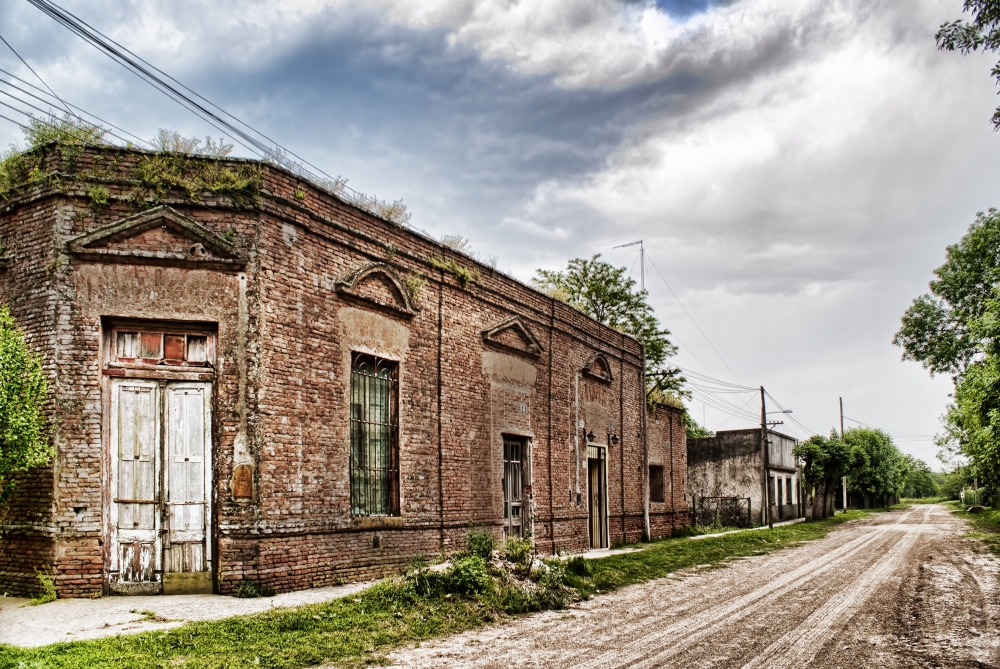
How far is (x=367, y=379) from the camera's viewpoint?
1198 centimetres

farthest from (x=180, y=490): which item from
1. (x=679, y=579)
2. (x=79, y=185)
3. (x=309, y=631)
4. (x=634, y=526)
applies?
(x=634, y=526)

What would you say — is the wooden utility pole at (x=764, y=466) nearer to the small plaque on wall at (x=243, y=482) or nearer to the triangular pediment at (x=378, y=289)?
the triangular pediment at (x=378, y=289)

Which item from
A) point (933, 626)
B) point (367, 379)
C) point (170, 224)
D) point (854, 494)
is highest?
point (170, 224)

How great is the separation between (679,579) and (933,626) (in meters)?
5.23

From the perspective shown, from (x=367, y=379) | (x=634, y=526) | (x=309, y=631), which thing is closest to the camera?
(x=309, y=631)

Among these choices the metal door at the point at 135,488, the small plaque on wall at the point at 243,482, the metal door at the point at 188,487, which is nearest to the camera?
the metal door at the point at 135,488

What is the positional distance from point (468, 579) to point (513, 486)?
19.5 feet

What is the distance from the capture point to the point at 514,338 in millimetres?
16047

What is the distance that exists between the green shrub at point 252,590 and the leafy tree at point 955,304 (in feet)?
94.0

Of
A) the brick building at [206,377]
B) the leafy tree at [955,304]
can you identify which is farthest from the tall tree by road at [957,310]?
the brick building at [206,377]

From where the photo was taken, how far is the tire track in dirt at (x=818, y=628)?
23.1ft

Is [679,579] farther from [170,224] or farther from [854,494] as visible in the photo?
[854,494]

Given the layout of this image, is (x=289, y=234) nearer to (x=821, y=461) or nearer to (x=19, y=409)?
(x=19, y=409)

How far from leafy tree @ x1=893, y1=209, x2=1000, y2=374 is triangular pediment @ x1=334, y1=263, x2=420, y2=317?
25.3 m
